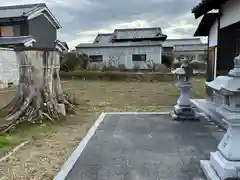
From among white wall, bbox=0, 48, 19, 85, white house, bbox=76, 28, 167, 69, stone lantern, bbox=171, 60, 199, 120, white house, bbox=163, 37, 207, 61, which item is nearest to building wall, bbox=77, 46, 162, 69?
white house, bbox=76, 28, 167, 69

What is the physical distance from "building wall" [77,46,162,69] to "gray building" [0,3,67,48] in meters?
5.02

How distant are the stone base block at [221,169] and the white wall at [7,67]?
1161cm

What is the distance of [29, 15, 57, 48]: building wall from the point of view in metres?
19.4

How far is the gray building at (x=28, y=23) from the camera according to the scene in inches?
715

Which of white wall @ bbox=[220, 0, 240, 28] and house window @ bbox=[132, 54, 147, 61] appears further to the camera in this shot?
house window @ bbox=[132, 54, 147, 61]

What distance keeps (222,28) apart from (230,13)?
838 millimetres

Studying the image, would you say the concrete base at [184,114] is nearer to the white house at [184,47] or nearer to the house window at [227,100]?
the house window at [227,100]

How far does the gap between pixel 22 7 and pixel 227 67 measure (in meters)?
18.3

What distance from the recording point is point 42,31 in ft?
68.2

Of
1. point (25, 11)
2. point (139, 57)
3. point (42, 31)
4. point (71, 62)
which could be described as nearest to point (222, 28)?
point (71, 62)

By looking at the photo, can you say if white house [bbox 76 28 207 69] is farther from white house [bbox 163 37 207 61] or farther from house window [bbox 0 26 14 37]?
house window [bbox 0 26 14 37]

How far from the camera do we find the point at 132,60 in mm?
24141

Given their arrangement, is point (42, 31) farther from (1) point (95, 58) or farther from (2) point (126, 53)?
(2) point (126, 53)

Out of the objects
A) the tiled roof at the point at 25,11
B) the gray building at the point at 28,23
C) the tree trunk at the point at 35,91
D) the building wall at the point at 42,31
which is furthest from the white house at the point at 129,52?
the tree trunk at the point at 35,91
